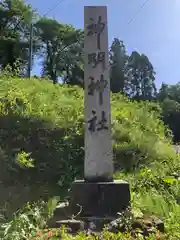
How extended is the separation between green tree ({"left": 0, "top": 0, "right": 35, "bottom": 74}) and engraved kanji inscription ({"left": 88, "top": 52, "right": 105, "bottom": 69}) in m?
18.7

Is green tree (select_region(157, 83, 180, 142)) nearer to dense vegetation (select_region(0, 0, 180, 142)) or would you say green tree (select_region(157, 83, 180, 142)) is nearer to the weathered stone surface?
dense vegetation (select_region(0, 0, 180, 142))

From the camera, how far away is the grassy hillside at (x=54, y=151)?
6031 millimetres

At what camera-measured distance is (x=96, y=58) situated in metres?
5.04

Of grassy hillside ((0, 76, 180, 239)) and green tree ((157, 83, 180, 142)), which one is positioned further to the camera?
green tree ((157, 83, 180, 142))

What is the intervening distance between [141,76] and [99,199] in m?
31.1

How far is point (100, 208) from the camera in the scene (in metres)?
4.43

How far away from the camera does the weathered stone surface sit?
479 cm

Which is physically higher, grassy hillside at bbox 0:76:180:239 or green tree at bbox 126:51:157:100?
green tree at bbox 126:51:157:100

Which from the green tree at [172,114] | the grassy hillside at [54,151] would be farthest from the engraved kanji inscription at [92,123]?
the green tree at [172,114]

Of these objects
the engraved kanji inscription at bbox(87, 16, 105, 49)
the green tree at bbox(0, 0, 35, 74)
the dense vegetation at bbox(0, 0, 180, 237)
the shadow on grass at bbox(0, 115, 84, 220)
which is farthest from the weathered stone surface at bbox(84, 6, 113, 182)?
the green tree at bbox(0, 0, 35, 74)

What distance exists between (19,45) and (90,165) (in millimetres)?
20627

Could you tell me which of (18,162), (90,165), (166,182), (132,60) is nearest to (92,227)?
(90,165)

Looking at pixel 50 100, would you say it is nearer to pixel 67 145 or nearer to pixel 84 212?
pixel 67 145

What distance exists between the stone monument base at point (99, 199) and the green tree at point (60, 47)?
2303 centimetres
